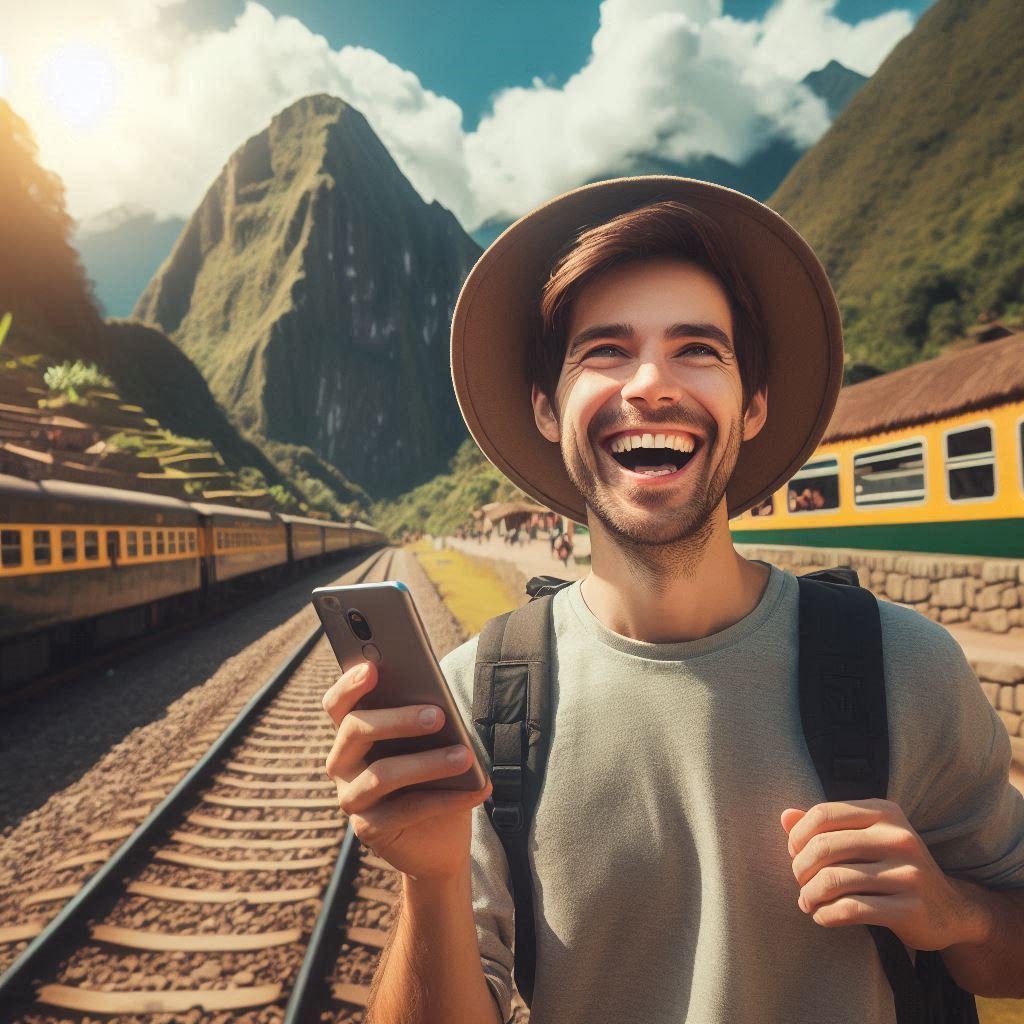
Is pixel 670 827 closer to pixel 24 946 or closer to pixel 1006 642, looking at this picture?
pixel 24 946

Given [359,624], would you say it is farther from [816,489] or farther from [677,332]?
[816,489]

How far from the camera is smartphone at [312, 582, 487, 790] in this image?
1.21 m

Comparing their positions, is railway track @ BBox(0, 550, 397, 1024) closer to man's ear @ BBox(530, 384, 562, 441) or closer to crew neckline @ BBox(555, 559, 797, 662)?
crew neckline @ BBox(555, 559, 797, 662)

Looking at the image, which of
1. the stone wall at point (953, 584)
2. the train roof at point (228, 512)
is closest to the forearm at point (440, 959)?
the stone wall at point (953, 584)

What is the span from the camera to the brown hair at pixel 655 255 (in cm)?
162

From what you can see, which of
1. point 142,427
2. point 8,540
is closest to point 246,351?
point 142,427

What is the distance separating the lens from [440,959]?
131cm

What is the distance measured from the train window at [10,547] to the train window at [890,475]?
575 inches

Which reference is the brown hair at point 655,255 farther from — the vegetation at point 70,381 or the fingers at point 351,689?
the vegetation at point 70,381

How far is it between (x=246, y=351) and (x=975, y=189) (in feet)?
589

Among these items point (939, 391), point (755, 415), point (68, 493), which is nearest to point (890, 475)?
point (939, 391)

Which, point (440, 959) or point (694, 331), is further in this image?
point (694, 331)

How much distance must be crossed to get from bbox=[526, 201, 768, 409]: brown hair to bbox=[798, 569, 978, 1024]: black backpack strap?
0.62 m

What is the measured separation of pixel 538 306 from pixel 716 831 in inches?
53.8
